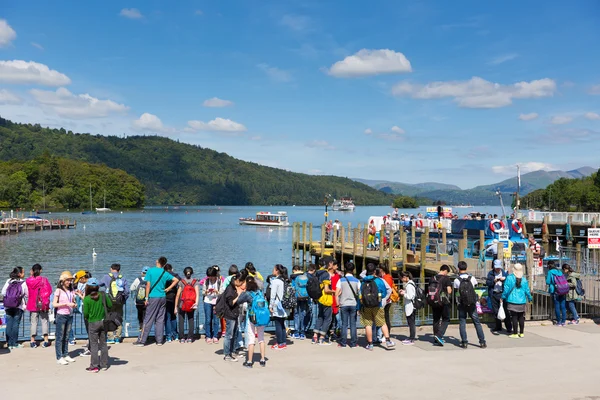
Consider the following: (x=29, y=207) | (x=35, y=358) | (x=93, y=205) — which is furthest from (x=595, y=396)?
(x=93, y=205)

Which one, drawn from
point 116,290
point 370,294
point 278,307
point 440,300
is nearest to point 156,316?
point 116,290

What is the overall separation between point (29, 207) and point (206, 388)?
170016 mm

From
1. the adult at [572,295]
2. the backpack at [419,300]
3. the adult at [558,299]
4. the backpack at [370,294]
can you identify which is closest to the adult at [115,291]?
the backpack at [370,294]

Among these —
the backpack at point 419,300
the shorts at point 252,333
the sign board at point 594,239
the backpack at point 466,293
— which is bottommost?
the shorts at point 252,333

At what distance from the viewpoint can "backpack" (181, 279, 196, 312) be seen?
12.8 meters

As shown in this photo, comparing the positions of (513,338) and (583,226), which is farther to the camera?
(583,226)

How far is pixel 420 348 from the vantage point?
12328 millimetres

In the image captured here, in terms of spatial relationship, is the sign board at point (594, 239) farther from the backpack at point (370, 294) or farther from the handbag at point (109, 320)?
the handbag at point (109, 320)

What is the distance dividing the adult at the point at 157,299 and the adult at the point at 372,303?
13.7ft

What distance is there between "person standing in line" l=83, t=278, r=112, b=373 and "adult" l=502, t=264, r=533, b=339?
29.4 feet

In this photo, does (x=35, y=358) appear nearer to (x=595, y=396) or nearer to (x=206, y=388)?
(x=206, y=388)

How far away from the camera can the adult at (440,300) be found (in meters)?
12.2

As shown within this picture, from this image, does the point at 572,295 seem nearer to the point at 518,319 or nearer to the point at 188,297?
the point at 518,319

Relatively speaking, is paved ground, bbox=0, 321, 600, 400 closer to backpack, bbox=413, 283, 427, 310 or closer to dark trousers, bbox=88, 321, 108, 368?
dark trousers, bbox=88, 321, 108, 368
